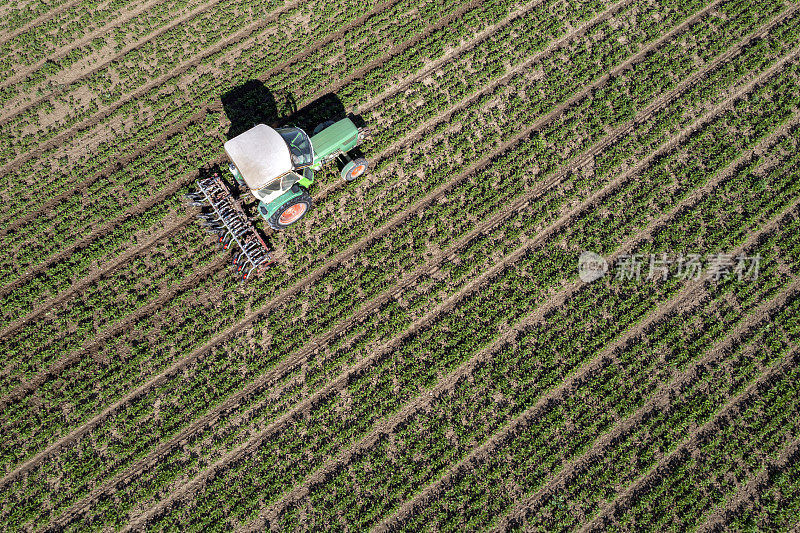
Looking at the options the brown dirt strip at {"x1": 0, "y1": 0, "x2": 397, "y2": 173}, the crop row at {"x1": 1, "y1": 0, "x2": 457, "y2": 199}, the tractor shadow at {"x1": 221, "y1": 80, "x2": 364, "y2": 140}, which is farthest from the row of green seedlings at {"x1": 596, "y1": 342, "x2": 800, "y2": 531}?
the brown dirt strip at {"x1": 0, "y1": 0, "x2": 397, "y2": 173}

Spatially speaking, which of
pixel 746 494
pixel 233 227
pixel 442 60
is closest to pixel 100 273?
pixel 233 227

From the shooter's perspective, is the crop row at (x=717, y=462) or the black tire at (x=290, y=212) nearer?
the crop row at (x=717, y=462)

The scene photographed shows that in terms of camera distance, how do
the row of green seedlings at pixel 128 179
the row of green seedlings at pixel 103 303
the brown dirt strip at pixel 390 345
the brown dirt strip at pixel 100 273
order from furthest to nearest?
the row of green seedlings at pixel 128 179 < the brown dirt strip at pixel 100 273 < the row of green seedlings at pixel 103 303 < the brown dirt strip at pixel 390 345

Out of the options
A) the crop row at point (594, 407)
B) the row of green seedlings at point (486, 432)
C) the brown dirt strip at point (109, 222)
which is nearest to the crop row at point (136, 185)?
the brown dirt strip at point (109, 222)

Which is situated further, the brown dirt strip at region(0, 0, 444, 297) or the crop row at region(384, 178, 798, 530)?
the brown dirt strip at region(0, 0, 444, 297)

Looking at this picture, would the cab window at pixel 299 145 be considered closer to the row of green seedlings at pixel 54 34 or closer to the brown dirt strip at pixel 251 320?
the brown dirt strip at pixel 251 320

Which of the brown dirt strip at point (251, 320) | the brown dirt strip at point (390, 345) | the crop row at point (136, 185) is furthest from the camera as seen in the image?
the crop row at point (136, 185)

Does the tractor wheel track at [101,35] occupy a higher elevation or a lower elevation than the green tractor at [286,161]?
higher

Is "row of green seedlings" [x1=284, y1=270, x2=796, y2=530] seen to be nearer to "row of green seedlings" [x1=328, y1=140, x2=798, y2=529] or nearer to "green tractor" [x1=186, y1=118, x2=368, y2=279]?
"row of green seedlings" [x1=328, y1=140, x2=798, y2=529]
